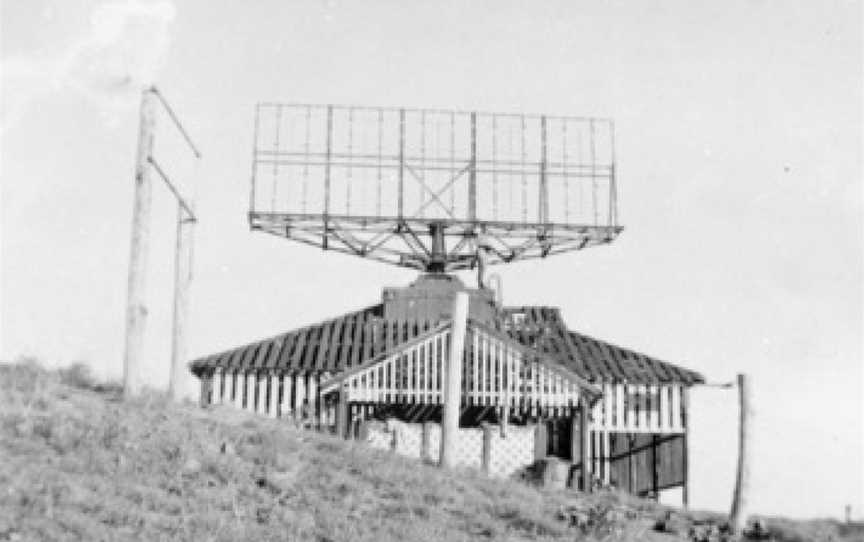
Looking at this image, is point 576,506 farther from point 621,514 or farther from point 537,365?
point 537,365

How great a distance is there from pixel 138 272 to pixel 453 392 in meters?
5.58

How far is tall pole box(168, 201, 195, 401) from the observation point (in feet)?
59.9

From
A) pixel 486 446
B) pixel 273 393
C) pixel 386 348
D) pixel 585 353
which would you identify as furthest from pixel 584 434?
pixel 273 393

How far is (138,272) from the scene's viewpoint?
16.5 meters

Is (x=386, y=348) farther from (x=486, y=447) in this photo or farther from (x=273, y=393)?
(x=486, y=447)

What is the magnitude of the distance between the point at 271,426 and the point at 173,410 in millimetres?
1644

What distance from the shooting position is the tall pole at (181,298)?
18.2 m

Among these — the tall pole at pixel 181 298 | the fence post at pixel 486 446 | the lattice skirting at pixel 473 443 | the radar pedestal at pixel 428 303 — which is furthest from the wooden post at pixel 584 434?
the tall pole at pixel 181 298

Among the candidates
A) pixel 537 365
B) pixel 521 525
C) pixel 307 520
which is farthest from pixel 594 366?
pixel 307 520

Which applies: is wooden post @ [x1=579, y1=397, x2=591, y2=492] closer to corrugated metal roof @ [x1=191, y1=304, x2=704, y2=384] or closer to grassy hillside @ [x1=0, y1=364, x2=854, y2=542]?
corrugated metal roof @ [x1=191, y1=304, x2=704, y2=384]

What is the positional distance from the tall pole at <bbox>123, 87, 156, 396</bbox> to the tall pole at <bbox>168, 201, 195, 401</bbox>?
1.17 m

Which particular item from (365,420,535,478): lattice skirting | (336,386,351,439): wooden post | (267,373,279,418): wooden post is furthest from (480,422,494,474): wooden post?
(267,373,279,418): wooden post

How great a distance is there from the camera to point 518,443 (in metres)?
27.6

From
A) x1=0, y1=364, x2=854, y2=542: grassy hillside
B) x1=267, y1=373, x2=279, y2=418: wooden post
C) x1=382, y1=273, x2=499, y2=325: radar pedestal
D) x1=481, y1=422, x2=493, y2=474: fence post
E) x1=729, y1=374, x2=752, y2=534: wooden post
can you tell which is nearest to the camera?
x1=0, y1=364, x2=854, y2=542: grassy hillside
